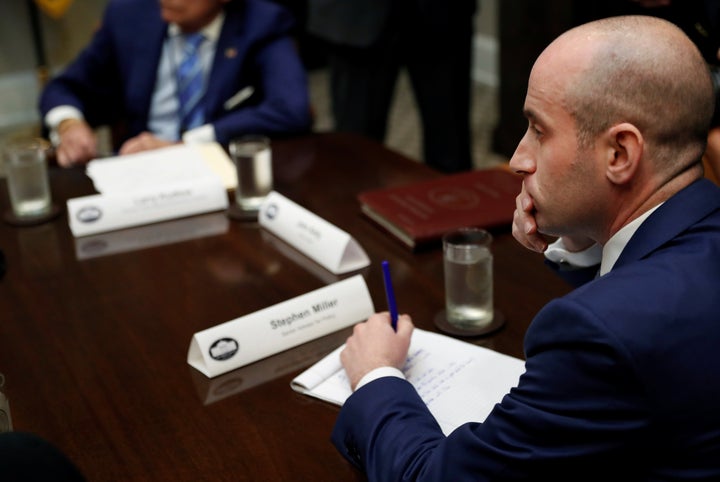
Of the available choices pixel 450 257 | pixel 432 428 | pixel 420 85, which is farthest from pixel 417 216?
pixel 420 85

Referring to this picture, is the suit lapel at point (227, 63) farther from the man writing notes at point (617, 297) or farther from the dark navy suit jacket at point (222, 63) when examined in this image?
the man writing notes at point (617, 297)

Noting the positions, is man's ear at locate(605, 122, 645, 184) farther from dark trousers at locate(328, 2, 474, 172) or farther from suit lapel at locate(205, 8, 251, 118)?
dark trousers at locate(328, 2, 474, 172)

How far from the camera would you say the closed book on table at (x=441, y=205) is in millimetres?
1741

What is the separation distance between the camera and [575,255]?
137cm

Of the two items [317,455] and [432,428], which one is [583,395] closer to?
[432,428]

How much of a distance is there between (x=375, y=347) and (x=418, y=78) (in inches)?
94.0

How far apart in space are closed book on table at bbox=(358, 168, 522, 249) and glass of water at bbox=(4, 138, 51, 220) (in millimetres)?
676

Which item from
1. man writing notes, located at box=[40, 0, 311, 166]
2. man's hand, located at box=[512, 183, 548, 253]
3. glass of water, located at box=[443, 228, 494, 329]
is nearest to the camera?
man's hand, located at box=[512, 183, 548, 253]

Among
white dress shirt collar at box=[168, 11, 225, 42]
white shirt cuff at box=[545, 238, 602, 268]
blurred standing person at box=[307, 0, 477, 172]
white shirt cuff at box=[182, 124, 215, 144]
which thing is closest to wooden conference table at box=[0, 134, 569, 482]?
white shirt cuff at box=[545, 238, 602, 268]

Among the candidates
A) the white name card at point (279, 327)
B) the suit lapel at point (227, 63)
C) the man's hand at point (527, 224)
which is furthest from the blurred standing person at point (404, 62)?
the man's hand at point (527, 224)

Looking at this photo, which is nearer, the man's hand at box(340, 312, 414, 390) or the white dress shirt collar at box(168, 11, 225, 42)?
the man's hand at box(340, 312, 414, 390)

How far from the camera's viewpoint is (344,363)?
1.29 meters

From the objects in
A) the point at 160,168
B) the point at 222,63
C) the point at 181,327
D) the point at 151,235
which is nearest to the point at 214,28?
the point at 222,63

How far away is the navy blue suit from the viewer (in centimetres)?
90
